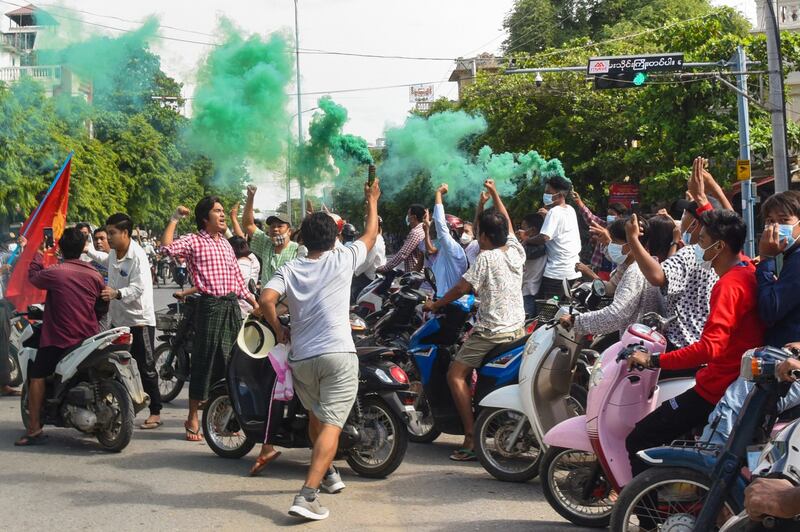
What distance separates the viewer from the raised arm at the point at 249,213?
8492 mm

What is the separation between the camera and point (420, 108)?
39.1 metres

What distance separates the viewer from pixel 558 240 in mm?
10156

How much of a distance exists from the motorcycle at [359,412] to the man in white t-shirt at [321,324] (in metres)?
0.68

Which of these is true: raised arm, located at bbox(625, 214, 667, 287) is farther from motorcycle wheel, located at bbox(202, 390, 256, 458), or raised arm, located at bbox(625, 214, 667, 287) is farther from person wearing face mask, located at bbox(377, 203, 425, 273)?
person wearing face mask, located at bbox(377, 203, 425, 273)

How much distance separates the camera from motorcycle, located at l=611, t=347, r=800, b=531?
371 centimetres

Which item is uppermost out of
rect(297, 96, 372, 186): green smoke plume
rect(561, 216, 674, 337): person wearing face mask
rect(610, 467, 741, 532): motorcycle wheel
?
rect(297, 96, 372, 186): green smoke plume

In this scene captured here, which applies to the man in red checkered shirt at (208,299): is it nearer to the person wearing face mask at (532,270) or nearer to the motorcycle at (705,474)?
the person wearing face mask at (532,270)

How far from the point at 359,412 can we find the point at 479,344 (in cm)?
107

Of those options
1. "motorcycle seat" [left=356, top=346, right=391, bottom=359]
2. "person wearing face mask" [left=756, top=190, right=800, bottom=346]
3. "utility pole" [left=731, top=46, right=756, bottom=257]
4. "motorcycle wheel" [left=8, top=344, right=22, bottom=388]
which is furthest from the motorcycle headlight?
"utility pole" [left=731, top=46, right=756, bottom=257]

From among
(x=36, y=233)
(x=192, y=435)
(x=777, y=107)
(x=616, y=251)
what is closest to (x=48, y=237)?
(x=36, y=233)

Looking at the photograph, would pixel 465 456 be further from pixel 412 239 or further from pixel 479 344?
pixel 412 239

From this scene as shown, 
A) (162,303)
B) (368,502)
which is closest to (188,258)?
(368,502)

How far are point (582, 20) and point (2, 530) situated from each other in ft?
170

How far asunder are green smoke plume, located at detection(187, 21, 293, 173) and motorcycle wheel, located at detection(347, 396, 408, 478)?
7513 millimetres
